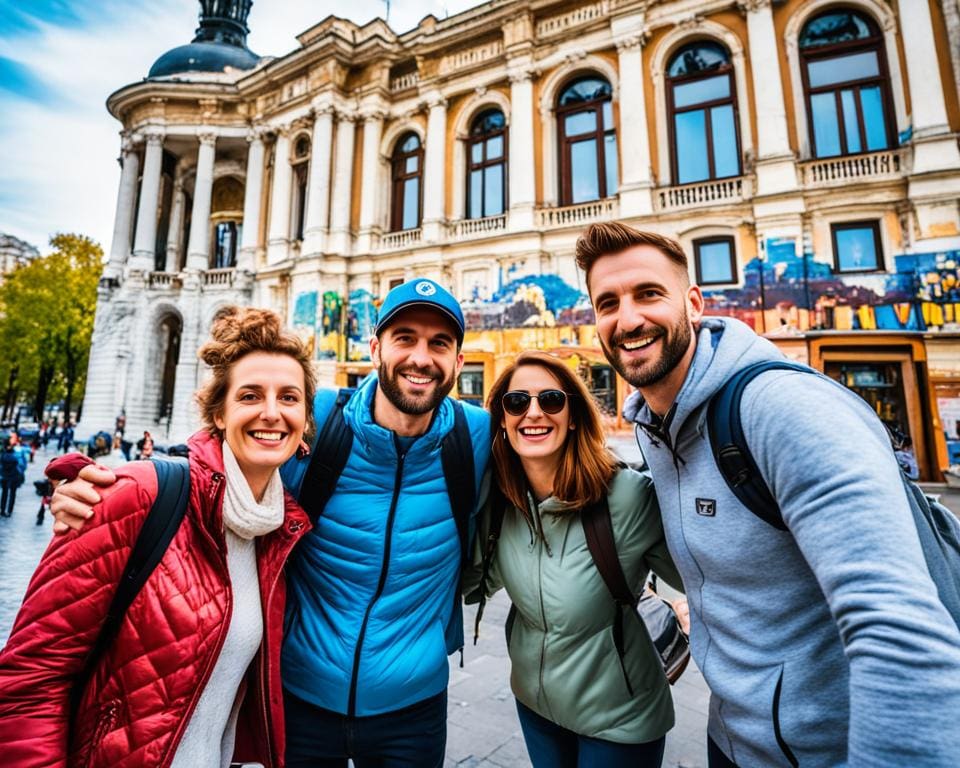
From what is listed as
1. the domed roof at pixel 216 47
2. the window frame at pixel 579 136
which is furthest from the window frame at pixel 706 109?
the domed roof at pixel 216 47

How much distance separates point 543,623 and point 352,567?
0.74 meters

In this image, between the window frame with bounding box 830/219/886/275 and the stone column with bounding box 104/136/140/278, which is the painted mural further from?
the stone column with bounding box 104/136/140/278

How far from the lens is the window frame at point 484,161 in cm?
1558

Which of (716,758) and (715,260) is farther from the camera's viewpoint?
(715,260)

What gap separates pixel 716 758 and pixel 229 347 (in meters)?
2.14

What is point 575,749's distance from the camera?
1.80 meters

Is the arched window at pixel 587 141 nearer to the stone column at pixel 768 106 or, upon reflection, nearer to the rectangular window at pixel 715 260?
the rectangular window at pixel 715 260

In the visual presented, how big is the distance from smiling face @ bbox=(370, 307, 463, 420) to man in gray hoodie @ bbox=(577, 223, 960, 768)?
25.8 inches

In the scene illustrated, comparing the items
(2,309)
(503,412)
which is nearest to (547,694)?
(503,412)

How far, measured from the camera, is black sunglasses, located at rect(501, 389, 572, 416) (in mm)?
2004

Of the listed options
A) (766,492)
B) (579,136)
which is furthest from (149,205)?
(766,492)

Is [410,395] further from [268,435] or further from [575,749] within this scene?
[575,749]

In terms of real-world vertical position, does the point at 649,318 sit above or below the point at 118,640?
above

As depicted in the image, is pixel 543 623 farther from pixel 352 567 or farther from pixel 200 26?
pixel 200 26
